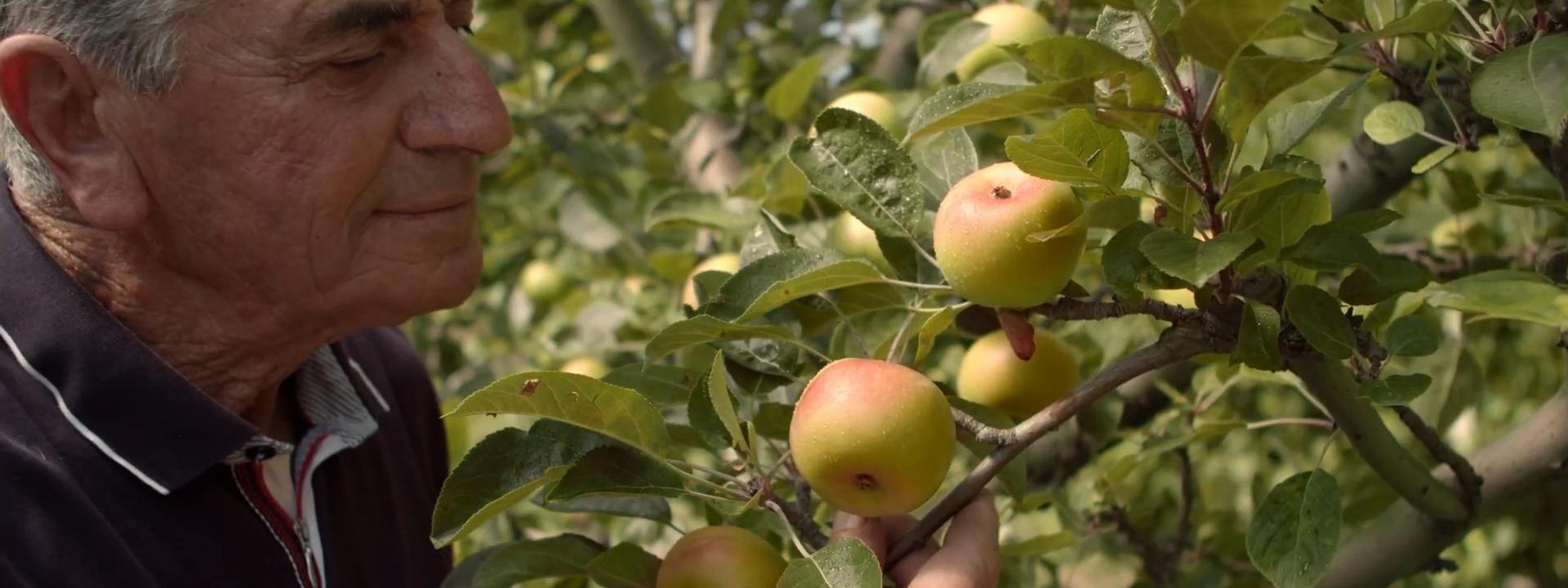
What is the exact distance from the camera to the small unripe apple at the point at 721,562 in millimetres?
894

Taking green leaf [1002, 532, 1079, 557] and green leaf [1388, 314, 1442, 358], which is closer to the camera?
green leaf [1388, 314, 1442, 358]

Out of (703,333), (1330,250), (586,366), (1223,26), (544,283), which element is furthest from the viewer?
(544,283)

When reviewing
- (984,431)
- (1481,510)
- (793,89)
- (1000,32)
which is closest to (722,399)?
(984,431)

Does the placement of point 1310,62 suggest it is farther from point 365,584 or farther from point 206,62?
point 365,584

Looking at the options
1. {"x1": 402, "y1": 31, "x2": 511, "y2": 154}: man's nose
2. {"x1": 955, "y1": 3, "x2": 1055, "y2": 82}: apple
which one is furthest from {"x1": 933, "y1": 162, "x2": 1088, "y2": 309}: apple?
{"x1": 955, "y1": 3, "x2": 1055, "y2": 82}: apple

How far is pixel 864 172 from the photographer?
992 millimetres

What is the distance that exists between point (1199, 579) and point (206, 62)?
3.48 feet

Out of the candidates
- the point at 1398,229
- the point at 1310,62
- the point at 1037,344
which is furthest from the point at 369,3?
the point at 1398,229

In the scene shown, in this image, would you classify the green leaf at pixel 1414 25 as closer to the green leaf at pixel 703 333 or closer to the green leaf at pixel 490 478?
the green leaf at pixel 703 333

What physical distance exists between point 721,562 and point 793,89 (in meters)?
0.86

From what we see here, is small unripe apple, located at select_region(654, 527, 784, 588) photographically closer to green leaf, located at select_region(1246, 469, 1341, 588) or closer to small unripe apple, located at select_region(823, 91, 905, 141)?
green leaf, located at select_region(1246, 469, 1341, 588)

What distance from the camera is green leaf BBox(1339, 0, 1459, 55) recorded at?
749mm

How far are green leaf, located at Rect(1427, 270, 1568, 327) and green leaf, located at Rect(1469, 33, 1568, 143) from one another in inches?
4.5

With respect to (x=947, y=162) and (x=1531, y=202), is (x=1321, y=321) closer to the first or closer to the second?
(x=1531, y=202)
